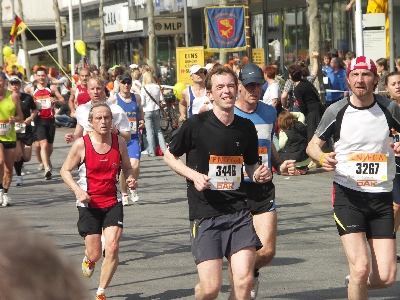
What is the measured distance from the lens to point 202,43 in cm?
3819

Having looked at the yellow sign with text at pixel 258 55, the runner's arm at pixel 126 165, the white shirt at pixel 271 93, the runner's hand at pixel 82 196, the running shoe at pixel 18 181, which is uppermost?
the yellow sign with text at pixel 258 55

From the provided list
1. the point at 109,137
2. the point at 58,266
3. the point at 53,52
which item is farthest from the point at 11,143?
the point at 53,52

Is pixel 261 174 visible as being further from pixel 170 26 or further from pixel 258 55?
pixel 170 26

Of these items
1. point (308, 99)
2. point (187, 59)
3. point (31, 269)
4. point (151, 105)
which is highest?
point (187, 59)

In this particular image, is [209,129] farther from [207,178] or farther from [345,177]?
[345,177]

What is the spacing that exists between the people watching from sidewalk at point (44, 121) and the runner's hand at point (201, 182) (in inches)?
465

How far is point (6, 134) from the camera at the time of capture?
1398cm

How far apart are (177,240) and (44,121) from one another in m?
7.99

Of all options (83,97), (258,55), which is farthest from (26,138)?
(258,55)

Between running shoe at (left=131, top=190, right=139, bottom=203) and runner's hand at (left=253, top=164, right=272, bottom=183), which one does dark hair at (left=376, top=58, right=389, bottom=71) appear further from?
runner's hand at (left=253, top=164, right=272, bottom=183)

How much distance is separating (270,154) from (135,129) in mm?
6727

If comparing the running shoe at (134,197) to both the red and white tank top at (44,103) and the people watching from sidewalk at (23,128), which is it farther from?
the red and white tank top at (44,103)

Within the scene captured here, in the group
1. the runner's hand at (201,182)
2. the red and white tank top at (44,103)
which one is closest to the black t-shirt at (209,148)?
the runner's hand at (201,182)

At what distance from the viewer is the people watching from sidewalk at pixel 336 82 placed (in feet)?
62.3
